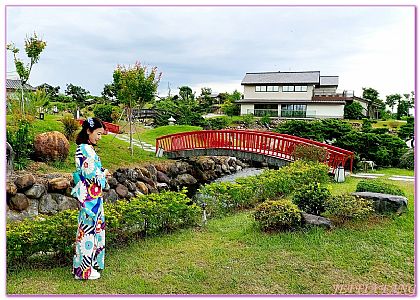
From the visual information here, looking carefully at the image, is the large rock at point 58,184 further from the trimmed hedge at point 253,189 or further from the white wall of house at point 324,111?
the white wall of house at point 324,111

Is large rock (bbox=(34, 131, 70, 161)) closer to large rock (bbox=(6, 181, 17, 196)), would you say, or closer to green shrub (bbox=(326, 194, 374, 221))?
large rock (bbox=(6, 181, 17, 196))

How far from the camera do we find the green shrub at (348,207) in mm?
5301

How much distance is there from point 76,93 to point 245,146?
2404 cm

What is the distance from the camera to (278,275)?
3979 millimetres

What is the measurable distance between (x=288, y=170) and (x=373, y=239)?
13.0 feet

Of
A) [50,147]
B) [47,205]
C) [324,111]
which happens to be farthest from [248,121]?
[47,205]

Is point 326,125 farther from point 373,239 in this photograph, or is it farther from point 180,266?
point 180,266

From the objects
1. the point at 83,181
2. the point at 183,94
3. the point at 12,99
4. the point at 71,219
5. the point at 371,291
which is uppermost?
the point at 183,94

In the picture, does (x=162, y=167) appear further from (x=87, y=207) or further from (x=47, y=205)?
(x=87, y=207)

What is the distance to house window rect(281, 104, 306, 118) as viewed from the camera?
2661cm

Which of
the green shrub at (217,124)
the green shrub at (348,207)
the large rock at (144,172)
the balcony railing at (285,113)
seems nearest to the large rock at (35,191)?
the large rock at (144,172)

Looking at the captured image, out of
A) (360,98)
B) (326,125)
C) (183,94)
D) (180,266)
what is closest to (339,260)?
(180,266)

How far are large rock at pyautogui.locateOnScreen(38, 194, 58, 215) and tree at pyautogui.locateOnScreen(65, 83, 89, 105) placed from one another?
2533cm

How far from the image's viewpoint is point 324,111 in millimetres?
26281
